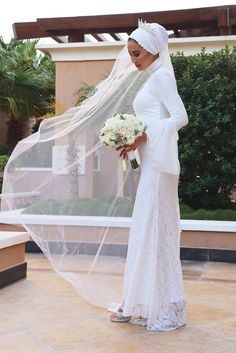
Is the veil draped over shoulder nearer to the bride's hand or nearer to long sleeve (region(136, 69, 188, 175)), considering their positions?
long sleeve (region(136, 69, 188, 175))

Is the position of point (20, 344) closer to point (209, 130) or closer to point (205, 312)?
point (205, 312)

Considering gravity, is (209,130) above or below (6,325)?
above

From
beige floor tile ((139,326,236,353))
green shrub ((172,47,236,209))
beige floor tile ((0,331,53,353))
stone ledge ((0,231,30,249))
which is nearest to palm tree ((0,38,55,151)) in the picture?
green shrub ((172,47,236,209))

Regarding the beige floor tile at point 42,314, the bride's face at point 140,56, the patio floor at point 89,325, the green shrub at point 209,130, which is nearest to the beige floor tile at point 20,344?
the patio floor at point 89,325

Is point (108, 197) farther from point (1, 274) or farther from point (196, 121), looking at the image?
point (196, 121)

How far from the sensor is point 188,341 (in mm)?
3186

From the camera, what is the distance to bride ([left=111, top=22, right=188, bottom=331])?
3332 millimetres

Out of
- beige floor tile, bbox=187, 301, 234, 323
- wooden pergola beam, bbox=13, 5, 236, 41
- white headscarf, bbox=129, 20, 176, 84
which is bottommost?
beige floor tile, bbox=187, 301, 234, 323

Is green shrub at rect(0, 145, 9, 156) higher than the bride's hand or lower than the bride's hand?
higher

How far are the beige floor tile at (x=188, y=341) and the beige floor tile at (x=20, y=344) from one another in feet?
2.07

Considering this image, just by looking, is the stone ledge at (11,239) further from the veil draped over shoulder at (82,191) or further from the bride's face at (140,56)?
the bride's face at (140,56)

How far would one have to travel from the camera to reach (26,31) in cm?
1059

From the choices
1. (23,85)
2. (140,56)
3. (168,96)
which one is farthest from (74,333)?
(23,85)

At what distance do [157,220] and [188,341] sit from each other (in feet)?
2.55
